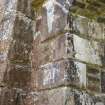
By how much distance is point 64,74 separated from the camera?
2191 millimetres

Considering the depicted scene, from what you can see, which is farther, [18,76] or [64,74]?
[18,76]

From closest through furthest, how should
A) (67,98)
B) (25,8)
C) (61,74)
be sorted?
(67,98)
(61,74)
(25,8)

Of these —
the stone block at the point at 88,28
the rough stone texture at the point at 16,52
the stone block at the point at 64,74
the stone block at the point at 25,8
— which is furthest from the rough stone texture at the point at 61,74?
A: the stone block at the point at 25,8

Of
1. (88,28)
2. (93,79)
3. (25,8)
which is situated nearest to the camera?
(93,79)

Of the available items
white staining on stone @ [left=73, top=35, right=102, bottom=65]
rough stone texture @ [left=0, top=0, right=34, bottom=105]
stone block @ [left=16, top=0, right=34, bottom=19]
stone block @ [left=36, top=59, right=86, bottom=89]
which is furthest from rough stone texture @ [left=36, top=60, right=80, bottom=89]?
A: stone block @ [left=16, top=0, right=34, bottom=19]

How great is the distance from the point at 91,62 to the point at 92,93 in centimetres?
28

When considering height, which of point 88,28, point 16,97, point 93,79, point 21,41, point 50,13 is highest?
point 50,13

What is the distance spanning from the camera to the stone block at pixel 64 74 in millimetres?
2191

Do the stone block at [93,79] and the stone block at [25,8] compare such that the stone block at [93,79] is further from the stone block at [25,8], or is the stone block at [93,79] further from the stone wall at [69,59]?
the stone block at [25,8]

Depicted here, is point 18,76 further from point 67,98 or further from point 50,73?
point 67,98

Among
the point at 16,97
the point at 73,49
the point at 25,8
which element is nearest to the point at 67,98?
the point at 73,49

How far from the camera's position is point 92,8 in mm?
2494

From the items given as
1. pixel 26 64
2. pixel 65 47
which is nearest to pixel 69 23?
pixel 65 47

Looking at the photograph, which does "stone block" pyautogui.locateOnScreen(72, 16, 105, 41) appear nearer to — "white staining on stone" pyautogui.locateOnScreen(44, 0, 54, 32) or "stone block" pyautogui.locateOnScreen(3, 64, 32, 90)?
"white staining on stone" pyautogui.locateOnScreen(44, 0, 54, 32)
